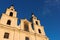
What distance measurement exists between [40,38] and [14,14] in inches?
332

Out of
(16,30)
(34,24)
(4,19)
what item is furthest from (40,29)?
(4,19)

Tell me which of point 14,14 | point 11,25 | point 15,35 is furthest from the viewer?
point 14,14

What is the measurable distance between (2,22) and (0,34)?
129 inches

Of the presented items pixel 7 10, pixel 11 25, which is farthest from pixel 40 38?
pixel 7 10

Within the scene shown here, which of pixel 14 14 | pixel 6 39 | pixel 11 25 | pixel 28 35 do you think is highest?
pixel 14 14

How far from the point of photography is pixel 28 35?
23.8 metres

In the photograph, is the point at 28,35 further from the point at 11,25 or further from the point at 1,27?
the point at 1,27

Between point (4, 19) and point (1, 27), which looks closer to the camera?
point (1, 27)

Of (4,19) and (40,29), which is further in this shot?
(40,29)

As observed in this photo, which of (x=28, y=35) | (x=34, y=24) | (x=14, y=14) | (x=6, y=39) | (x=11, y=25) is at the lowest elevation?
(x=6, y=39)

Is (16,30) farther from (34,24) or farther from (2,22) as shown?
(34,24)

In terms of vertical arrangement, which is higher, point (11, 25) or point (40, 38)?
point (11, 25)

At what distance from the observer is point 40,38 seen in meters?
24.8

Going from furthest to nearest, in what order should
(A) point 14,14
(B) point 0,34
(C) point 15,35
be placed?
(A) point 14,14 < (C) point 15,35 < (B) point 0,34
